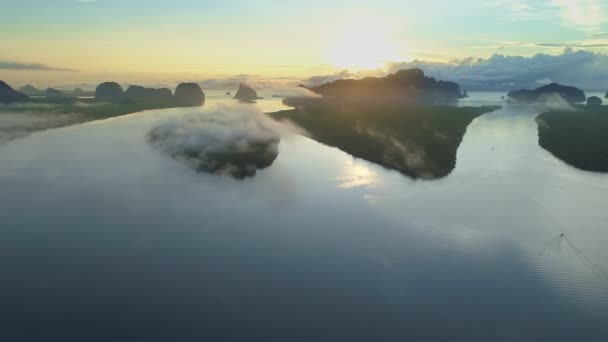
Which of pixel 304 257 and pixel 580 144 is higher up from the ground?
pixel 304 257

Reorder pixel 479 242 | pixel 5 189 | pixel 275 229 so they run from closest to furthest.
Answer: pixel 479 242 → pixel 275 229 → pixel 5 189

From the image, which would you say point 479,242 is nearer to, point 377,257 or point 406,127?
point 377,257

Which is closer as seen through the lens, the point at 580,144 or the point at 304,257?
the point at 304,257

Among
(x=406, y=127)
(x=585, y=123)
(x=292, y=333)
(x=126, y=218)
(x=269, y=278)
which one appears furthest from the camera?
(x=585, y=123)

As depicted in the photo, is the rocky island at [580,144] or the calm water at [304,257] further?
the rocky island at [580,144]

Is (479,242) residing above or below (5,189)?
below

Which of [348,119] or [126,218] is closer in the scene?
[126,218]

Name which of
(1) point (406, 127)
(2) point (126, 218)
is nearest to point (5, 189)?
(2) point (126, 218)

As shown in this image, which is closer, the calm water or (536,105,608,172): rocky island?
the calm water
